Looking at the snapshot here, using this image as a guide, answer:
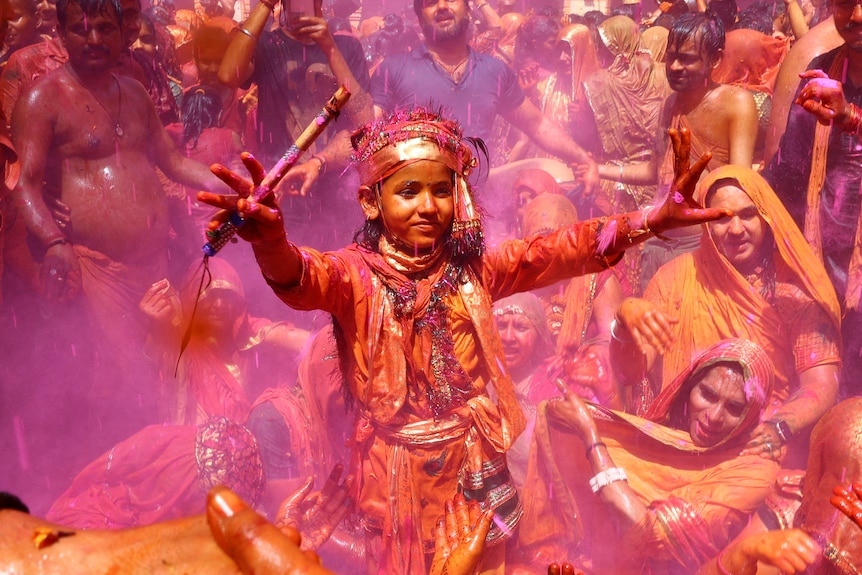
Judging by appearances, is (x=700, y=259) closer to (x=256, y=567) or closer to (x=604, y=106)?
(x=604, y=106)

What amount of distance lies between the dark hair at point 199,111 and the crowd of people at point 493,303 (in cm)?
2

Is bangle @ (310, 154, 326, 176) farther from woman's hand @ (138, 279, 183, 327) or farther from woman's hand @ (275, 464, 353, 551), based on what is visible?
woman's hand @ (275, 464, 353, 551)

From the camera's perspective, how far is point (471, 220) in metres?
3.35

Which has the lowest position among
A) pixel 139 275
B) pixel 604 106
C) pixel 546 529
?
pixel 546 529

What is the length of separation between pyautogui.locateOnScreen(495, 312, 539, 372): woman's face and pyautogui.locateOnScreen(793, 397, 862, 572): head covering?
1.78 meters

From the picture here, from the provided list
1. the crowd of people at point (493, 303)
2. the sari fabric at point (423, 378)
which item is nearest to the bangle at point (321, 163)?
the crowd of people at point (493, 303)

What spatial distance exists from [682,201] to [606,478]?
7.40ft

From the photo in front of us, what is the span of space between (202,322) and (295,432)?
97 centimetres

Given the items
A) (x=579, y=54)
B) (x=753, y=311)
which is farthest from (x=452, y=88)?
(x=753, y=311)

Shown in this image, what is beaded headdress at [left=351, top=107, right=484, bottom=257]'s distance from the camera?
10.9 ft

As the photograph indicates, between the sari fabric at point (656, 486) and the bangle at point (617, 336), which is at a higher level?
the bangle at point (617, 336)

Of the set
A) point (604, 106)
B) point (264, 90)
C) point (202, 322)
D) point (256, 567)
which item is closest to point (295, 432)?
point (202, 322)

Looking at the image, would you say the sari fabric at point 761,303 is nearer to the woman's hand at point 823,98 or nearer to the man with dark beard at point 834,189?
the man with dark beard at point 834,189

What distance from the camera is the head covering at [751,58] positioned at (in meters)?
5.76
